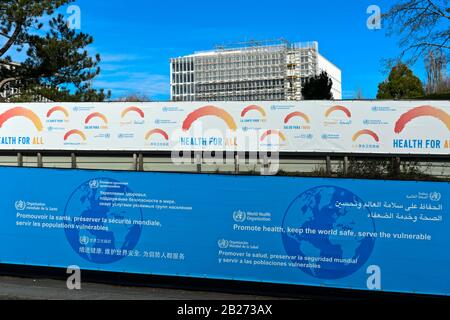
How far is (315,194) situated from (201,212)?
163 centimetres

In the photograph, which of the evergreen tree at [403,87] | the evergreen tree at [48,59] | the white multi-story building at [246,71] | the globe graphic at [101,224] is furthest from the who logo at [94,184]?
the white multi-story building at [246,71]

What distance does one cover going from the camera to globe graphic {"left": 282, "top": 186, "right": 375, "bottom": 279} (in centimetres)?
603

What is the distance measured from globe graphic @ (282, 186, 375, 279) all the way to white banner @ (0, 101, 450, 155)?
933cm

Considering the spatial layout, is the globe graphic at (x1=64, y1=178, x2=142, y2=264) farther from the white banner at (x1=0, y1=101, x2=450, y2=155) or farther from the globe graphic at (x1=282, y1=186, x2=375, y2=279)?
the white banner at (x1=0, y1=101, x2=450, y2=155)

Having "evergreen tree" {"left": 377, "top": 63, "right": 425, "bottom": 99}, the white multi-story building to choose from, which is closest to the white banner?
"evergreen tree" {"left": 377, "top": 63, "right": 425, "bottom": 99}

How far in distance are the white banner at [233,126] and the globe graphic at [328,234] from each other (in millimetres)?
9325

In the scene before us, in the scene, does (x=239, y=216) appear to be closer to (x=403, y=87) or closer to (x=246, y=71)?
(x=403, y=87)

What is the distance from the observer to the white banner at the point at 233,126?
14984 mm

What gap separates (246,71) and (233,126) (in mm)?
139921

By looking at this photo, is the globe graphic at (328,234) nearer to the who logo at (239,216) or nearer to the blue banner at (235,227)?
the blue banner at (235,227)

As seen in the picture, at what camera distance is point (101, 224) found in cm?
687

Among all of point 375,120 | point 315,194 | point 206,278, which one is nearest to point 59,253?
point 206,278

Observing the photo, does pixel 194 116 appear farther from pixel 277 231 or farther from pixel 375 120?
pixel 277 231

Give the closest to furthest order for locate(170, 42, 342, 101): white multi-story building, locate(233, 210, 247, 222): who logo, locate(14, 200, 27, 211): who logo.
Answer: locate(233, 210, 247, 222): who logo, locate(14, 200, 27, 211): who logo, locate(170, 42, 342, 101): white multi-story building
